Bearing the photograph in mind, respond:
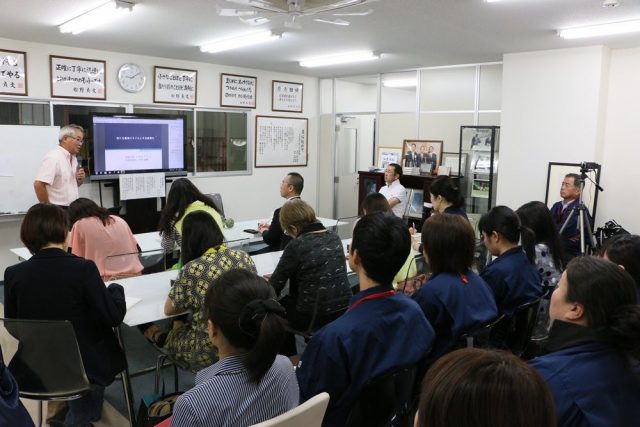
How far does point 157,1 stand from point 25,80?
2.43 meters

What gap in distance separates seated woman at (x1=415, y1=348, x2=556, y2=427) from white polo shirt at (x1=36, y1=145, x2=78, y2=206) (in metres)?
4.77

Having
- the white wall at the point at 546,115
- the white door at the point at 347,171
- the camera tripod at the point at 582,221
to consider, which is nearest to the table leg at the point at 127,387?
the camera tripod at the point at 582,221

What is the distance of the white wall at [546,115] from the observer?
209 inches

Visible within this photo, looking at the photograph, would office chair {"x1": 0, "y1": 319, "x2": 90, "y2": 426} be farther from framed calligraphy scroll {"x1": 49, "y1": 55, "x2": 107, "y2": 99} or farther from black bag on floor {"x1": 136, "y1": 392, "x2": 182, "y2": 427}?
framed calligraphy scroll {"x1": 49, "y1": 55, "x2": 107, "y2": 99}

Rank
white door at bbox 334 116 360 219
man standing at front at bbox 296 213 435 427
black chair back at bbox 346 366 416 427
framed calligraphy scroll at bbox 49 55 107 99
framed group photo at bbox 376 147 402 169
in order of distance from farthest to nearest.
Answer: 1. white door at bbox 334 116 360 219
2. framed group photo at bbox 376 147 402 169
3. framed calligraphy scroll at bbox 49 55 107 99
4. man standing at front at bbox 296 213 435 427
5. black chair back at bbox 346 366 416 427

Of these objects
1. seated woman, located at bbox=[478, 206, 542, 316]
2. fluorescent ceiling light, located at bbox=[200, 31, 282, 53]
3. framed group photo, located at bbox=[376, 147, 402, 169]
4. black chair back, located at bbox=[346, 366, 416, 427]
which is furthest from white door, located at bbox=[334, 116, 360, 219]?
black chair back, located at bbox=[346, 366, 416, 427]

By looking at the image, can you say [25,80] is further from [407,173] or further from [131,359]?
[407,173]

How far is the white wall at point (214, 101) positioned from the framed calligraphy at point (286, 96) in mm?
76

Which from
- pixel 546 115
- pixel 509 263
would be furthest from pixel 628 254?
pixel 546 115

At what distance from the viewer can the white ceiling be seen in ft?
12.4

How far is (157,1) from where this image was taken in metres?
3.72

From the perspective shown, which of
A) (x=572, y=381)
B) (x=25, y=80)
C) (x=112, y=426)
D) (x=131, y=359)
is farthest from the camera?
(x=25, y=80)

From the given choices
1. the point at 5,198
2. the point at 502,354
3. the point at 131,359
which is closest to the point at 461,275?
the point at 502,354

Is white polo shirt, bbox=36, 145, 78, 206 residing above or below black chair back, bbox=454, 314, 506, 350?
above
